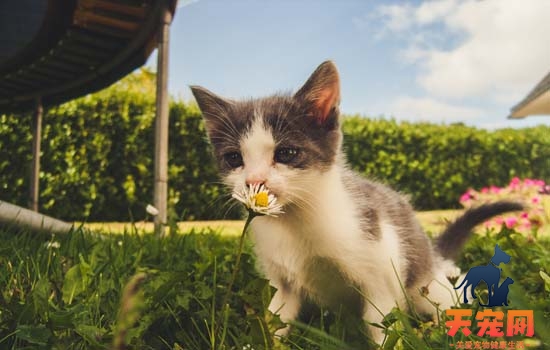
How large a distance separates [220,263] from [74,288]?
0.89m

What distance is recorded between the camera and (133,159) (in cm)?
764

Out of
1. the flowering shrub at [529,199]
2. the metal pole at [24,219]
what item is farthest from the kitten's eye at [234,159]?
the flowering shrub at [529,199]

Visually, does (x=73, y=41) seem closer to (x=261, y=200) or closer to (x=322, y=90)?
(x=322, y=90)

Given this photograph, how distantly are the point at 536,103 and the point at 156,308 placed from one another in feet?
40.6

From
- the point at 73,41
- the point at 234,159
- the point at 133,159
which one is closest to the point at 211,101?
the point at 234,159

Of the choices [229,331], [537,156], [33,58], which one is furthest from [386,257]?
[537,156]

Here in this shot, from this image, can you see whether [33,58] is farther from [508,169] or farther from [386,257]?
[508,169]

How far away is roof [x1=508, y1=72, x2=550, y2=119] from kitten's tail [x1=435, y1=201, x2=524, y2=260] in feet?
31.4

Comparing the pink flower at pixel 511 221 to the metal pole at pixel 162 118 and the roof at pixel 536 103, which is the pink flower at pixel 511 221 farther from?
the roof at pixel 536 103

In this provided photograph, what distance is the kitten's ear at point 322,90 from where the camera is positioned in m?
1.70

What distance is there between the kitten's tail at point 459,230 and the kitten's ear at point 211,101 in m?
1.40

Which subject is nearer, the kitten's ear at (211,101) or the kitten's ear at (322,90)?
the kitten's ear at (322,90)

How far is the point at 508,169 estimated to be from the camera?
37.2 feet

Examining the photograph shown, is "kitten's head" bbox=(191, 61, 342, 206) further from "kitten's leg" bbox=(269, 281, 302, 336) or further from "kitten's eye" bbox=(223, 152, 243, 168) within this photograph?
"kitten's leg" bbox=(269, 281, 302, 336)
